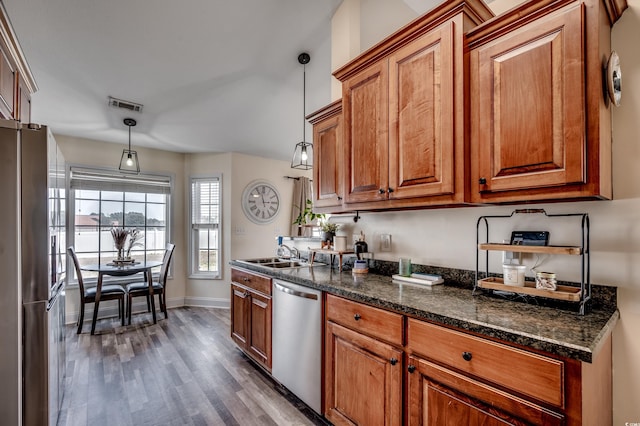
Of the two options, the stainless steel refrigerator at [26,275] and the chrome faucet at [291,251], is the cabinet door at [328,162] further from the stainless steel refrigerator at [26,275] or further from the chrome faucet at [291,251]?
the stainless steel refrigerator at [26,275]

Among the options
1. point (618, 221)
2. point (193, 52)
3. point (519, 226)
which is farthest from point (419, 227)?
point (193, 52)

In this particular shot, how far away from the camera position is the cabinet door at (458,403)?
1.06 m

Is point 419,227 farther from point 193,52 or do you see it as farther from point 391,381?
point 193,52

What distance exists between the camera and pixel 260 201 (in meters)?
5.53

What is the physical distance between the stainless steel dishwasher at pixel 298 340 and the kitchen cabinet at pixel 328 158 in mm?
737

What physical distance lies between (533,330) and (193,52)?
9.61 feet

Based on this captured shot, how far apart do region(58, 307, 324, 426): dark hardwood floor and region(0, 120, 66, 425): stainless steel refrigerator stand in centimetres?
62

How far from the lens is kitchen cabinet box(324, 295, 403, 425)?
4.92 ft

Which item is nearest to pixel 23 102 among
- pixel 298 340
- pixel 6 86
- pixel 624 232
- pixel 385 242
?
pixel 6 86

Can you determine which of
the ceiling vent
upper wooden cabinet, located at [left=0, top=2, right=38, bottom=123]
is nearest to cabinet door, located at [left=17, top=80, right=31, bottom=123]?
upper wooden cabinet, located at [left=0, top=2, right=38, bottom=123]

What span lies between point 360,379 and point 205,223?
4.19 m

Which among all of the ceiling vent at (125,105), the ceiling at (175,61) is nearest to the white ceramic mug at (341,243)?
the ceiling at (175,61)

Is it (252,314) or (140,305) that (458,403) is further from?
(140,305)

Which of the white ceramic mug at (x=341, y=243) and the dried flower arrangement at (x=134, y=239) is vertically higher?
the white ceramic mug at (x=341, y=243)
